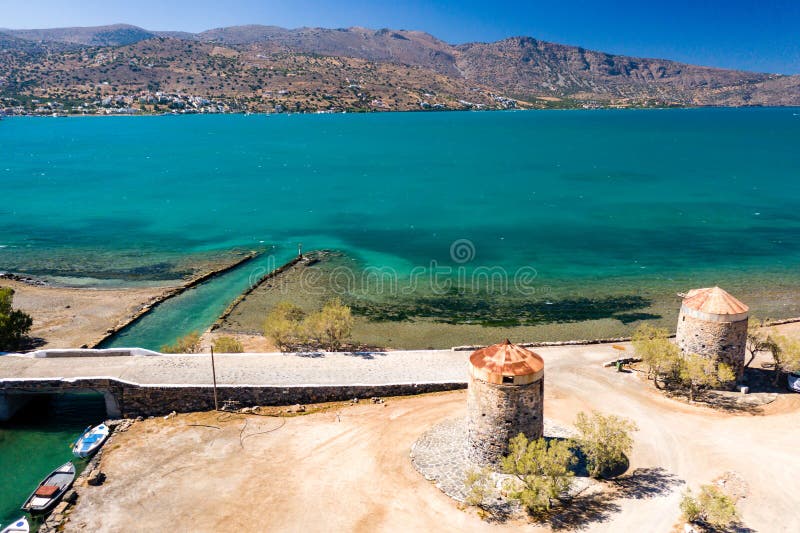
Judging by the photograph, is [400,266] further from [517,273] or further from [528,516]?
[528,516]

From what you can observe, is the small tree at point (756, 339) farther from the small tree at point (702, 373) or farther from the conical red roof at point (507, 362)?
the conical red roof at point (507, 362)

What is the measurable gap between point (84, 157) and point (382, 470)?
14011 cm

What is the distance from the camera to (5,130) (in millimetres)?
184625

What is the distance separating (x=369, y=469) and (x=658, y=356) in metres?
17.3

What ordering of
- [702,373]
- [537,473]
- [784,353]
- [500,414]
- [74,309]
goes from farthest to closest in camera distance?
[74,309] < [784,353] < [702,373] < [500,414] < [537,473]

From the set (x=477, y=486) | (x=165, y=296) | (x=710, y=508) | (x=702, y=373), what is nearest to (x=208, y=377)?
(x=477, y=486)

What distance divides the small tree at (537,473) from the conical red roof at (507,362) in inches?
102

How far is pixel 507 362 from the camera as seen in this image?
2308 centimetres

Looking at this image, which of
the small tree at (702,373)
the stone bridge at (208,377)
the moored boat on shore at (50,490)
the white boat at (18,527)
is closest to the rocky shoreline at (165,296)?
the stone bridge at (208,377)

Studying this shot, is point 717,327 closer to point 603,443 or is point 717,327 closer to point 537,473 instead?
point 603,443

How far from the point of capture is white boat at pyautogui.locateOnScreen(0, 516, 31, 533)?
852 inches

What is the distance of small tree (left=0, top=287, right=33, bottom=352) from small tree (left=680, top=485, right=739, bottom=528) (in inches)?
1534

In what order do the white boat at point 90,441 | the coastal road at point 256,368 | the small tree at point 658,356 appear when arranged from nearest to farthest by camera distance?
the white boat at point 90,441 → the coastal road at point 256,368 → the small tree at point 658,356

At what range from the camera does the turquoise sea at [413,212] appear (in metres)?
56.3
